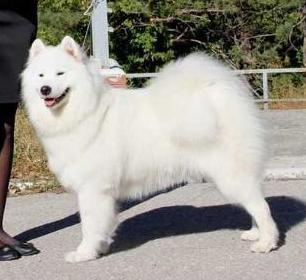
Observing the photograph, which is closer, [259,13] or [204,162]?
[204,162]

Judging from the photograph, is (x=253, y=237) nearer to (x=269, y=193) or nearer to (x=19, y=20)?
(x=269, y=193)

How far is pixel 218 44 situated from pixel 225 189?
19.1 m

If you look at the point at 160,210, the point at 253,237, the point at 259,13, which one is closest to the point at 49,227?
the point at 160,210

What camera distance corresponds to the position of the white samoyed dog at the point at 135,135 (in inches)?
175

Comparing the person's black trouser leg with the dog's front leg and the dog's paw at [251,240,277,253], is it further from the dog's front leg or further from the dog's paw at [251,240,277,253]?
the dog's paw at [251,240,277,253]

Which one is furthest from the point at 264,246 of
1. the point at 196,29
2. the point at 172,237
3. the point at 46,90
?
the point at 196,29

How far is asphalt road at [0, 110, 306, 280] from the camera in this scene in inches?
169

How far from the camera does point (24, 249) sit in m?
4.78

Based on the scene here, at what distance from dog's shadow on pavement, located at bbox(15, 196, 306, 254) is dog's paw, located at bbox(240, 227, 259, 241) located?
0.66 ft

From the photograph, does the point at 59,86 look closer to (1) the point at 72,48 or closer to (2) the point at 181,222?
(1) the point at 72,48

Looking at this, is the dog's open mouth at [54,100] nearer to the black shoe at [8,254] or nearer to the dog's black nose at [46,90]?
the dog's black nose at [46,90]

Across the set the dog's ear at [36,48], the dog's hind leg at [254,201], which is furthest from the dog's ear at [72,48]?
the dog's hind leg at [254,201]

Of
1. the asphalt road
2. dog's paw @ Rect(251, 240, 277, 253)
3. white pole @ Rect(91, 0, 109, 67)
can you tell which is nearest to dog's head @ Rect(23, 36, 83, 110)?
the asphalt road

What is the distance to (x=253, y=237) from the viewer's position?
191 inches
